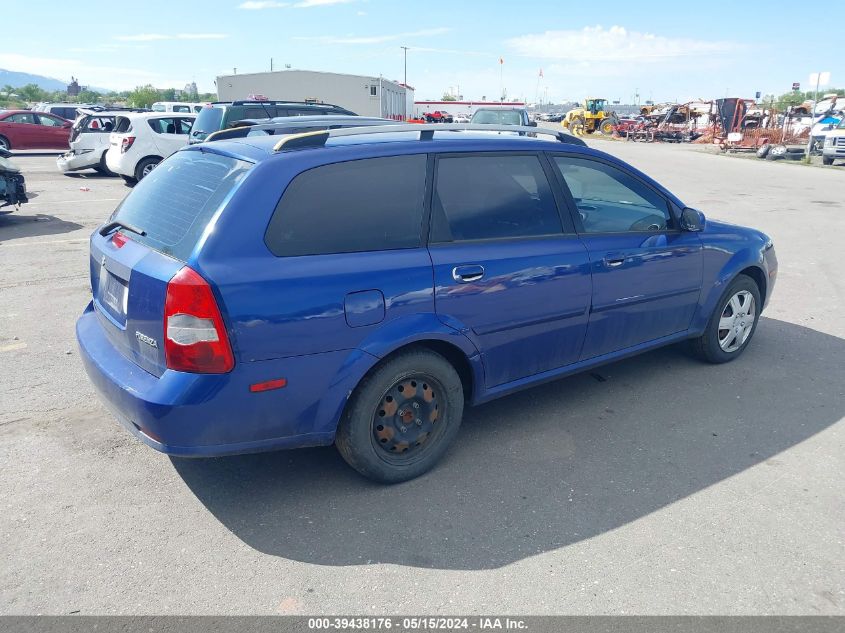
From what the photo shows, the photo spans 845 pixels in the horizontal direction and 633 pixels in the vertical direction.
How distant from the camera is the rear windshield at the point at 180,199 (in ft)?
10.3

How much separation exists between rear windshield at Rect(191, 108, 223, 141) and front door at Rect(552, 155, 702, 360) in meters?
9.90

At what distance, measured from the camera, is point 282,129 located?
4.39 meters

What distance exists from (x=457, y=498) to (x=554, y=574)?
0.71m

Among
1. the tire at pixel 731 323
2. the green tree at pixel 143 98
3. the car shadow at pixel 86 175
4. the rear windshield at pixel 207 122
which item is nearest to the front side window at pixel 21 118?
the car shadow at pixel 86 175

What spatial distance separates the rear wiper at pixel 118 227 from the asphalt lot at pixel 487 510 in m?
1.20

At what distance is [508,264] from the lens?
12.3ft

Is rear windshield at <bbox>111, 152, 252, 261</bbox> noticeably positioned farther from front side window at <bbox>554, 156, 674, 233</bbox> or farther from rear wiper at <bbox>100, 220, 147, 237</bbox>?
front side window at <bbox>554, 156, 674, 233</bbox>

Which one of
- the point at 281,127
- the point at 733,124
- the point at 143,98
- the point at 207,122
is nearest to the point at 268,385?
the point at 281,127

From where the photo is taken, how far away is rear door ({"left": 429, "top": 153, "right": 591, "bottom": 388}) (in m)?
3.58

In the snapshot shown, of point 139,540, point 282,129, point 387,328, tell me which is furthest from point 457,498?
point 282,129

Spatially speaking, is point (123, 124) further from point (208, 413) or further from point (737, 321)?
point (208, 413)

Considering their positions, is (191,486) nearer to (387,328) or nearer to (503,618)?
(387,328)

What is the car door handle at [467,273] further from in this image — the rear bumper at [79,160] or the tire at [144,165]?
the rear bumper at [79,160]

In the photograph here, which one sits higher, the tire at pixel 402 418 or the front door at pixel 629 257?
the front door at pixel 629 257
